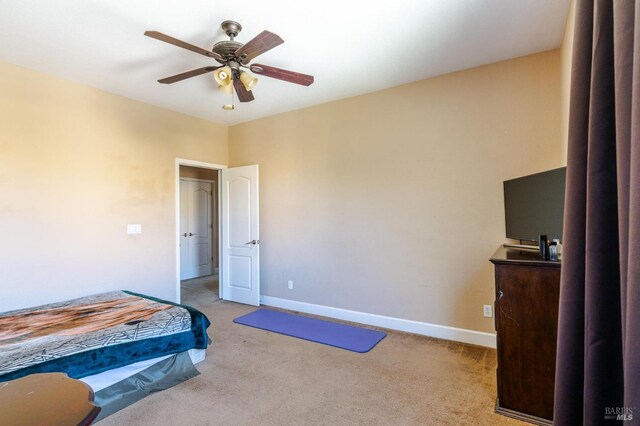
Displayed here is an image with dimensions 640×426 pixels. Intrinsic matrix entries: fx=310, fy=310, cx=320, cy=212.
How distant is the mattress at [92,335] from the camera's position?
1.99 meters

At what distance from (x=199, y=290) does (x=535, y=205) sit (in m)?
5.27

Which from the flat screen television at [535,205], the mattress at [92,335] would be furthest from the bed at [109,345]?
the flat screen television at [535,205]

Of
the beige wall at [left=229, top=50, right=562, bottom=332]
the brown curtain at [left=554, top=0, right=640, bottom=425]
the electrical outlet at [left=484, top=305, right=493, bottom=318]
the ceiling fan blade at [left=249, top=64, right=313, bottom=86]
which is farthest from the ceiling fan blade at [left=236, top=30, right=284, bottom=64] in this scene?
the electrical outlet at [left=484, top=305, right=493, bottom=318]

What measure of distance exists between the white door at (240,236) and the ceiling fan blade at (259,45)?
8.24 ft

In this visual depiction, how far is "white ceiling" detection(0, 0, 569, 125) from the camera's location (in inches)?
87.5

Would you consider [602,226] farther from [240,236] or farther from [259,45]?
[240,236]

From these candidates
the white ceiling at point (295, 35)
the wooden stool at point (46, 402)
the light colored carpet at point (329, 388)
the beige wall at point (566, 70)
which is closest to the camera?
the wooden stool at point (46, 402)

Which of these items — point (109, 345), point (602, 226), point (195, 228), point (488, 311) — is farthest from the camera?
point (195, 228)

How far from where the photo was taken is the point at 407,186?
3598 mm

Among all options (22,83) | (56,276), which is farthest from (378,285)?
(22,83)

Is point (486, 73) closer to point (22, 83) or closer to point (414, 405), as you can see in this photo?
point (414, 405)

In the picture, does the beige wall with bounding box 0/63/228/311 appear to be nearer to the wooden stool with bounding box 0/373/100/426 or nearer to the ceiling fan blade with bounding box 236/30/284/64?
the ceiling fan blade with bounding box 236/30/284/64

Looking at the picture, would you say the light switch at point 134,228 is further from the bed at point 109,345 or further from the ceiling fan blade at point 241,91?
the ceiling fan blade at point 241,91

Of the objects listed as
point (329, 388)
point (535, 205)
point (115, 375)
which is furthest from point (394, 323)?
point (115, 375)
